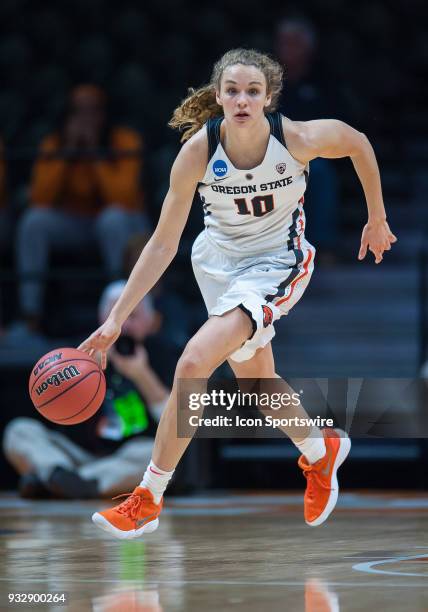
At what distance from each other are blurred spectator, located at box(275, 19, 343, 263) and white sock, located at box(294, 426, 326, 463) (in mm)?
3435

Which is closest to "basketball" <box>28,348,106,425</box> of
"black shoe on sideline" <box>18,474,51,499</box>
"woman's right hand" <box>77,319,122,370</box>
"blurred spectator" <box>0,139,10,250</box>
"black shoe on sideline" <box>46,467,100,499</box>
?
"woman's right hand" <box>77,319,122,370</box>

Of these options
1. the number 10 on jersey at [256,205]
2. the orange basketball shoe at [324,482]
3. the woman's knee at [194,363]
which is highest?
the number 10 on jersey at [256,205]

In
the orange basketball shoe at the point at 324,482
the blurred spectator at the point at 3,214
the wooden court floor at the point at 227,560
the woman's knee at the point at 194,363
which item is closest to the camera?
the wooden court floor at the point at 227,560

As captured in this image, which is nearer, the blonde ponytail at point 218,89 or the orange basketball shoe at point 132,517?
the orange basketball shoe at point 132,517

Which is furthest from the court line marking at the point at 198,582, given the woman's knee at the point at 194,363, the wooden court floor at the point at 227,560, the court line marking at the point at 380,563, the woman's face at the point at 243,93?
the woman's face at the point at 243,93

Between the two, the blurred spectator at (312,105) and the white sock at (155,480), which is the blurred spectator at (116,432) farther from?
the white sock at (155,480)

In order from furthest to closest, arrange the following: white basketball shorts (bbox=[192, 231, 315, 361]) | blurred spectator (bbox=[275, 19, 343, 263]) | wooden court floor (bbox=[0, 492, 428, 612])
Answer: blurred spectator (bbox=[275, 19, 343, 263])
white basketball shorts (bbox=[192, 231, 315, 361])
wooden court floor (bbox=[0, 492, 428, 612])

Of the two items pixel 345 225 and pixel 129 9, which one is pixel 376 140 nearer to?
pixel 345 225

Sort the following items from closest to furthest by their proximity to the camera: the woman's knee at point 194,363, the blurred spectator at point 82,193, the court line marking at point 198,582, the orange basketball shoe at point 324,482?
the court line marking at point 198,582 < the woman's knee at point 194,363 < the orange basketball shoe at point 324,482 < the blurred spectator at point 82,193

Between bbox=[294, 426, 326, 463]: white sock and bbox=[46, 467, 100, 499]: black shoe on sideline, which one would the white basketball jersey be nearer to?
bbox=[294, 426, 326, 463]: white sock

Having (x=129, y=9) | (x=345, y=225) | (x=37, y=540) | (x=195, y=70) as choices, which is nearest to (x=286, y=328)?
(x=345, y=225)

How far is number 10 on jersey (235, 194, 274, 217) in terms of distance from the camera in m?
5.15

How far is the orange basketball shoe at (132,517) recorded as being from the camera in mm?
4883

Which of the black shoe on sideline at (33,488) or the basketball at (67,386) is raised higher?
the basketball at (67,386)
